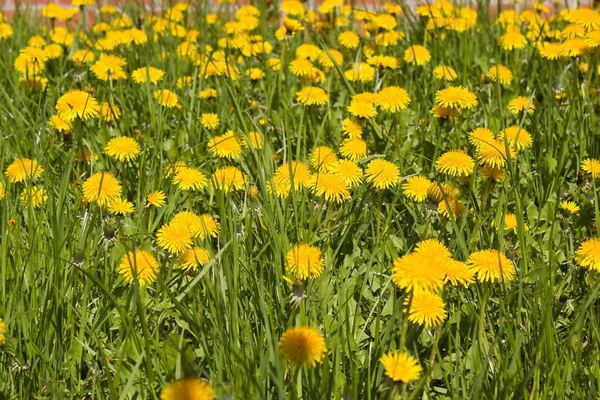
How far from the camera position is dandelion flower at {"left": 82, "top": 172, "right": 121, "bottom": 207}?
187 centimetres

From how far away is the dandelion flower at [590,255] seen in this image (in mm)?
1636

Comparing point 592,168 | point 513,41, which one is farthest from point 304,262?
point 513,41

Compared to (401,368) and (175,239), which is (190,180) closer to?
(175,239)

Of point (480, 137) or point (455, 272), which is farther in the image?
point (480, 137)

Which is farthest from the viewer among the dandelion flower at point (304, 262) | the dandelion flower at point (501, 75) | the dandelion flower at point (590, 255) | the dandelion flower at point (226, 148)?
the dandelion flower at point (501, 75)

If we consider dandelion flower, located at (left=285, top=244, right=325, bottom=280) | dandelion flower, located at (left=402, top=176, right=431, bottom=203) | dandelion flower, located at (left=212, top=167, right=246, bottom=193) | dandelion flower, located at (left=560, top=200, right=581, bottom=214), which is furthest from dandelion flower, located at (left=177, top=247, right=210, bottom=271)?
dandelion flower, located at (left=560, top=200, right=581, bottom=214)

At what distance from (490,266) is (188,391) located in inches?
26.7

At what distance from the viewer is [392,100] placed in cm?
230

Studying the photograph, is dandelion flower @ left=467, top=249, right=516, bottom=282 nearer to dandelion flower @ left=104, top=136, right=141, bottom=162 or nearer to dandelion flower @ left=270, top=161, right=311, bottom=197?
dandelion flower @ left=270, top=161, right=311, bottom=197

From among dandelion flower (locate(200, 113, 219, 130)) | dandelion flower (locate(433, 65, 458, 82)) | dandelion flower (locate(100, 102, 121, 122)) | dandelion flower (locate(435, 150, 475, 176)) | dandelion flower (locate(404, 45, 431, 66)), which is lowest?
dandelion flower (locate(435, 150, 475, 176))

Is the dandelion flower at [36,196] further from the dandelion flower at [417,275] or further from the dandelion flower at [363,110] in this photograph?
the dandelion flower at [417,275]

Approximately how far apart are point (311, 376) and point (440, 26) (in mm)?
2062

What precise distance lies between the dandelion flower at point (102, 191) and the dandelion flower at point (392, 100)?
819 millimetres

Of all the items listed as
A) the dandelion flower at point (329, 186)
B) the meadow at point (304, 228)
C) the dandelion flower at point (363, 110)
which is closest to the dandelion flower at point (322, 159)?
the meadow at point (304, 228)
